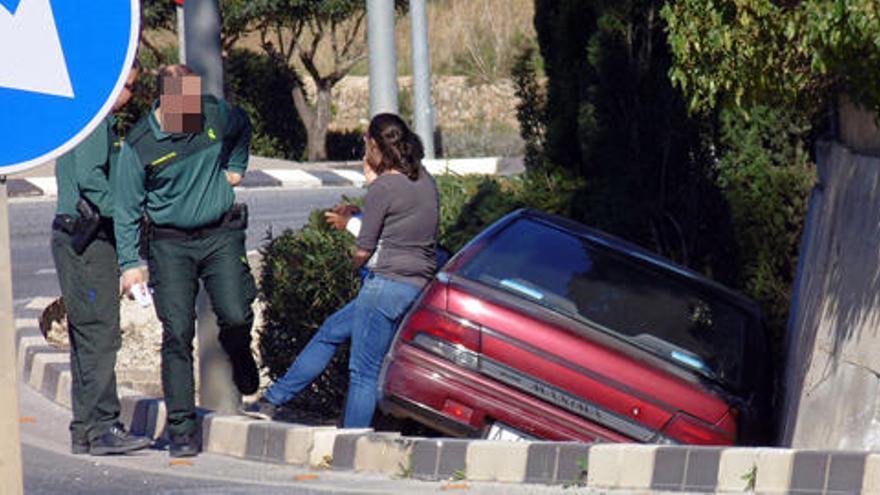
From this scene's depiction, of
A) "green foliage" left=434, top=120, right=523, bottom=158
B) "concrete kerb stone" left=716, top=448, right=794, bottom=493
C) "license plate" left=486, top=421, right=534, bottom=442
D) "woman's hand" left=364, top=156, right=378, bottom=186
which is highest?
"woman's hand" left=364, top=156, right=378, bottom=186

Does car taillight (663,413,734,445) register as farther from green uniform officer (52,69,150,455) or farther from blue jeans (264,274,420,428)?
green uniform officer (52,69,150,455)

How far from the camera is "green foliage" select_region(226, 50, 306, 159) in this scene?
35938 mm

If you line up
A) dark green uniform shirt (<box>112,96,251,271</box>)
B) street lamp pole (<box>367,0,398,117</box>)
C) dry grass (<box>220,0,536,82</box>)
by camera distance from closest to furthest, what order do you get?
dark green uniform shirt (<box>112,96,251,271</box>)
street lamp pole (<box>367,0,398,117</box>)
dry grass (<box>220,0,536,82</box>)

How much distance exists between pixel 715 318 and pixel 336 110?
3356 cm

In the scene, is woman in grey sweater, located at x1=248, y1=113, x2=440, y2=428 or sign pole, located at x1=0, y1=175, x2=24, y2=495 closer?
sign pole, located at x1=0, y1=175, x2=24, y2=495

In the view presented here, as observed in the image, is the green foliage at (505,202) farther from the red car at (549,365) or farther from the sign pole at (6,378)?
the sign pole at (6,378)

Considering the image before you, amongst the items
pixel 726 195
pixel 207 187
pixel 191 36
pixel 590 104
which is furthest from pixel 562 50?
pixel 207 187

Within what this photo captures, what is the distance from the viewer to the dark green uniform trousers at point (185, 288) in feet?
32.0

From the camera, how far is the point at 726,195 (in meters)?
12.5

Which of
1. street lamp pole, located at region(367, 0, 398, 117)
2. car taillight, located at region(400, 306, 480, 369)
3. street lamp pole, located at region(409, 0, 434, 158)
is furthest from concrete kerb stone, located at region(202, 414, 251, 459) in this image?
street lamp pole, located at region(409, 0, 434, 158)

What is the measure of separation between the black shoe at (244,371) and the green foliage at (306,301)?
1624mm

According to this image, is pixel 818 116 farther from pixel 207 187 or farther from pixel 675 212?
pixel 207 187

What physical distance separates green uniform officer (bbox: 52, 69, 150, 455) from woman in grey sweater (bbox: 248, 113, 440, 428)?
1088 millimetres

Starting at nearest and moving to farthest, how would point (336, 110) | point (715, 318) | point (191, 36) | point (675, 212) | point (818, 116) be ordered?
1. point (715, 318)
2. point (191, 36)
3. point (818, 116)
4. point (675, 212)
5. point (336, 110)
